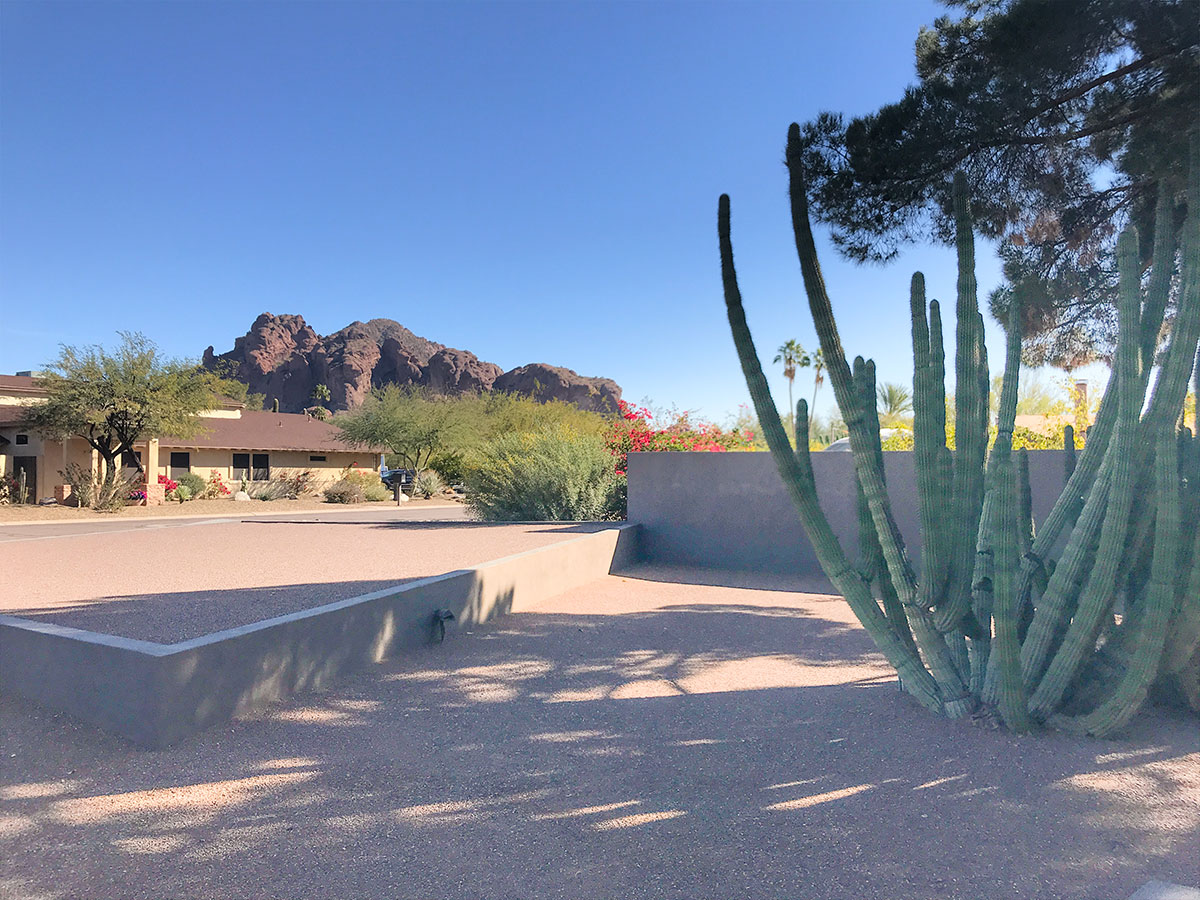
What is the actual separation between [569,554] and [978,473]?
557 centimetres

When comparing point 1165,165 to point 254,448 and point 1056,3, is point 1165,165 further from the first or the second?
point 254,448

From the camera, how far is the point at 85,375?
85.4 ft

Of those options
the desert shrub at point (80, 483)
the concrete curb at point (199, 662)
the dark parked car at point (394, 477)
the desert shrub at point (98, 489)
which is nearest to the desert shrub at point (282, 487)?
the dark parked car at point (394, 477)

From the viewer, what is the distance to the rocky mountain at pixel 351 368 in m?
98.9

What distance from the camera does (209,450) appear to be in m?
36.3

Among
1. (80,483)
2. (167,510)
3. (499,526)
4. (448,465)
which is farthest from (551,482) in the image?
(448,465)

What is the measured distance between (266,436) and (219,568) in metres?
32.9

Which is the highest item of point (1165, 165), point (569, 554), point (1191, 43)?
point (1191, 43)

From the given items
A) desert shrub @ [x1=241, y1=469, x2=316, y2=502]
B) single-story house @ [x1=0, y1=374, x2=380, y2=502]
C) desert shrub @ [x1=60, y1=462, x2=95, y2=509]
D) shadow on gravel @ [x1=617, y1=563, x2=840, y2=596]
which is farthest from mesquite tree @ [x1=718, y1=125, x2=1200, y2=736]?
desert shrub @ [x1=241, y1=469, x2=316, y2=502]

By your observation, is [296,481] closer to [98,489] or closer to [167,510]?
[167,510]

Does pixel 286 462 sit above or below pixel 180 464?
above

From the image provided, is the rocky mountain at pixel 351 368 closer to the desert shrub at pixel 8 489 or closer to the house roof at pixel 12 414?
the house roof at pixel 12 414

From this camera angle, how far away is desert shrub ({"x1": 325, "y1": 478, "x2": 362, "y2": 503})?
32.8 m

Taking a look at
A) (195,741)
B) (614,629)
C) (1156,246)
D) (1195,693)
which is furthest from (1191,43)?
(195,741)
